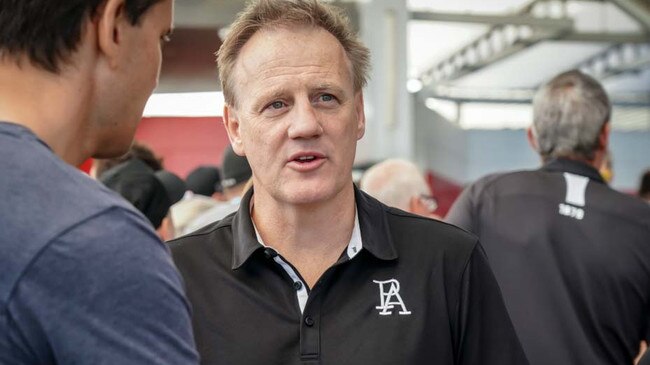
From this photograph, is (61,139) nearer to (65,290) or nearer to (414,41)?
(65,290)

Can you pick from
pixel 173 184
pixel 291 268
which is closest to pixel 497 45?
pixel 173 184

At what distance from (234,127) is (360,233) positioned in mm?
379

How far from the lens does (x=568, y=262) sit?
2607 millimetres

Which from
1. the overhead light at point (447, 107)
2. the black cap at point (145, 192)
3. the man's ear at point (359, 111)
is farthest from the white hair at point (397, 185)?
the overhead light at point (447, 107)

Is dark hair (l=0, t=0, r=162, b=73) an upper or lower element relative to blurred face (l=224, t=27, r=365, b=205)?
upper

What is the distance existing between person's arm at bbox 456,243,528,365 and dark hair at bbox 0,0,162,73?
3.22ft

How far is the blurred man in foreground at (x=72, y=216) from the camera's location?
0.93 metres

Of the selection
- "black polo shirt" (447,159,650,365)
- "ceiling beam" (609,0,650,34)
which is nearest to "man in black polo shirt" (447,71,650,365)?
"black polo shirt" (447,159,650,365)

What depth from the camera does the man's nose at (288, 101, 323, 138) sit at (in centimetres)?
180

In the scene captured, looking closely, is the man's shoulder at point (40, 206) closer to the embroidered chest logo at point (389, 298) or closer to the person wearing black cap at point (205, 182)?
the embroidered chest logo at point (389, 298)

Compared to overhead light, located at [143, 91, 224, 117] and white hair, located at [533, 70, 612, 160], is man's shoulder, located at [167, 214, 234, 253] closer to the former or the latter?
white hair, located at [533, 70, 612, 160]

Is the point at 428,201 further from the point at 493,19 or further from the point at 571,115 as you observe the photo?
the point at 493,19

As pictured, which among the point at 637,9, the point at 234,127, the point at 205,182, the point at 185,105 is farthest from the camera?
the point at 637,9

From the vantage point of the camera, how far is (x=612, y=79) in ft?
61.6
